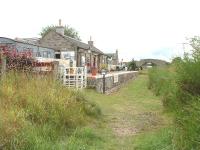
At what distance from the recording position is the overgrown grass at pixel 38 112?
6.95m

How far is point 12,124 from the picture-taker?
7184 mm

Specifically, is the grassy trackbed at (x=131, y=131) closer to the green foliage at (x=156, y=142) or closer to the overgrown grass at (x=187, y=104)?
the green foliage at (x=156, y=142)

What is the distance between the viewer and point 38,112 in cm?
873

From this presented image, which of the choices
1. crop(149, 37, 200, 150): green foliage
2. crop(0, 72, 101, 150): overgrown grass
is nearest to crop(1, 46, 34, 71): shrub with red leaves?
crop(0, 72, 101, 150): overgrown grass

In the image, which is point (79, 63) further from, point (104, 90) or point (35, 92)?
point (35, 92)

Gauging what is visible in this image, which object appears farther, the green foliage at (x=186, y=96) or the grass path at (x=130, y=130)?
the grass path at (x=130, y=130)

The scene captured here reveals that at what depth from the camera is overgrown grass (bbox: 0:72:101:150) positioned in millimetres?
6945

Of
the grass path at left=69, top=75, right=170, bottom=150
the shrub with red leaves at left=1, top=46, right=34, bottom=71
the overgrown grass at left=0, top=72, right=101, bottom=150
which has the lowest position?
the grass path at left=69, top=75, right=170, bottom=150

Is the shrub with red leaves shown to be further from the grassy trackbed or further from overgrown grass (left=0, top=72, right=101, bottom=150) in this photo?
the grassy trackbed

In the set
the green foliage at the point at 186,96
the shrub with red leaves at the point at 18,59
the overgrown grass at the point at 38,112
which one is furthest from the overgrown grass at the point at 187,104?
the shrub with red leaves at the point at 18,59

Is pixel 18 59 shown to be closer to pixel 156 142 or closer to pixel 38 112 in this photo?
pixel 38 112

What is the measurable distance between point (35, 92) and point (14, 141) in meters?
3.14

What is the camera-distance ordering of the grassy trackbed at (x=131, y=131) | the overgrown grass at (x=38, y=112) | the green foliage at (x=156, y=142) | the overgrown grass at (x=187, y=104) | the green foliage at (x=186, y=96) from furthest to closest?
1. the grassy trackbed at (x=131, y=131)
2. the green foliage at (x=156, y=142)
3. the overgrown grass at (x=38, y=112)
4. the green foliage at (x=186, y=96)
5. the overgrown grass at (x=187, y=104)

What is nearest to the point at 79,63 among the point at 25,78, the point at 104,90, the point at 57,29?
the point at 57,29
